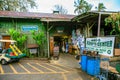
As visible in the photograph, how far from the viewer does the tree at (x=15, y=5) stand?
30.7 meters

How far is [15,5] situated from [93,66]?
2492 centimetres

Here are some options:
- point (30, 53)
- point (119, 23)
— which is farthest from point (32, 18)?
point (119, 23)

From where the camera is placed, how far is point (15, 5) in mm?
31156

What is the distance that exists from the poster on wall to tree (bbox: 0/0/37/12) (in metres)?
22.6

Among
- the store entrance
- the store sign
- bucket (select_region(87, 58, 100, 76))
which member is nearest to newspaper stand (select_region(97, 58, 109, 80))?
bucket (select_region(87, 58, 100, 76))

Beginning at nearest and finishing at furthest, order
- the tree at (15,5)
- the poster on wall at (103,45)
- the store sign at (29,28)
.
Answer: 1. the poster on wall at (103,45)
2. the store sign at (29,28)
3. the tree at (15,5)

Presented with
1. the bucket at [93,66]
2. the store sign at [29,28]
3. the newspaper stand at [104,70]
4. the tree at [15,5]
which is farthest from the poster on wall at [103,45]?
the tree at [15,5]

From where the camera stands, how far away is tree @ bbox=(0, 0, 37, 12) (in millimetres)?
30688

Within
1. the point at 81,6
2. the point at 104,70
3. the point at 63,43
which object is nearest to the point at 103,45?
the point at 104,70

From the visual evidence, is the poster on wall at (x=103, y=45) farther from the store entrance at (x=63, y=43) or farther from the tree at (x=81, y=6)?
the tree at (x=81, y=6)

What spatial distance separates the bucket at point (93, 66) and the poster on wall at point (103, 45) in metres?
0.93

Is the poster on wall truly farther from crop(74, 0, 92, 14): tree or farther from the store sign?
crop(74, 0, 92, 14): tree

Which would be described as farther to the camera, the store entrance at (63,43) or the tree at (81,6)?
the tree at (81,6)

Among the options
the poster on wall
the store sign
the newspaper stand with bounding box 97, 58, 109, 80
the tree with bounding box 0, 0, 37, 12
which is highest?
the tree with bounding box 0, 0, 37, 12
